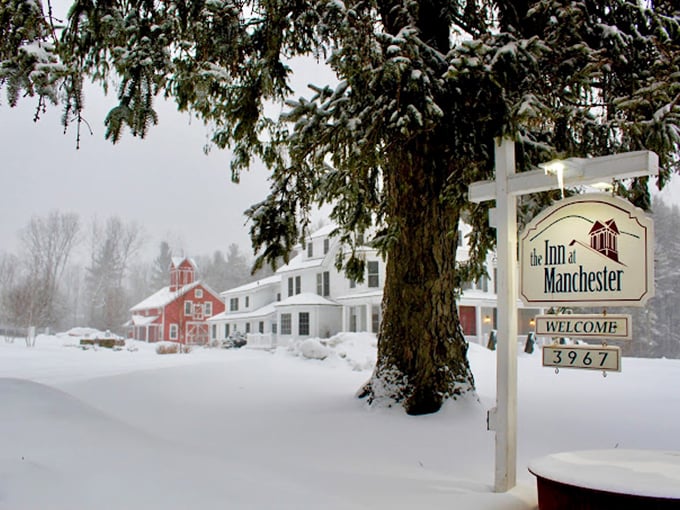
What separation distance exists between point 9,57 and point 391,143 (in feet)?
13.9

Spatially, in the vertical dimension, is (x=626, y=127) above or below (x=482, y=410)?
above

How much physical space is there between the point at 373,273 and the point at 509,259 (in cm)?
2176

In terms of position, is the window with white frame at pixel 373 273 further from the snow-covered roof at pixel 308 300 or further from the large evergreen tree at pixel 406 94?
the large evergreen tree at pixel 406 94

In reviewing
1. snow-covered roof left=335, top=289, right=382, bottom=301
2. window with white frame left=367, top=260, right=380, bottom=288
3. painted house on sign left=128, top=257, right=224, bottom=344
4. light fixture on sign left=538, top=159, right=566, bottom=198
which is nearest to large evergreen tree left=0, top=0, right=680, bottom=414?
light fixture on sign left=538, top=159, right=566, bottom=198

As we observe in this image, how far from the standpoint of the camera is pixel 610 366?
3.97 m

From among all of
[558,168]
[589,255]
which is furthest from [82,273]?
[589,255]

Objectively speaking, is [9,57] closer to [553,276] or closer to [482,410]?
[553,276]

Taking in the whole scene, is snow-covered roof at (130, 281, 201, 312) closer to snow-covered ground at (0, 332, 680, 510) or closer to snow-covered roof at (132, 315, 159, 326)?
snow-covered roof at (132, 315, 159, 326)

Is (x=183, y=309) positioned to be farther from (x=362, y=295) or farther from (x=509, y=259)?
(x=509, y=259)

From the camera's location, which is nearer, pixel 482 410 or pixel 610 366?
pixel 610 366

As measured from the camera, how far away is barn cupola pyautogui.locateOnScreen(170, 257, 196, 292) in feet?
134

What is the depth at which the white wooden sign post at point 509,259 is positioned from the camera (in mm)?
4246

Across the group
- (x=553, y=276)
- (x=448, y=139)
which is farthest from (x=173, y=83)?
(x=553, y=276)

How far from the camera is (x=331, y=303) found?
27.8m
